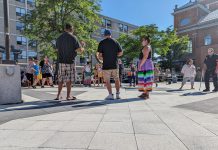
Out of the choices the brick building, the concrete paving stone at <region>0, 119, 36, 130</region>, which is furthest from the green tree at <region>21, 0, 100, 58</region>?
the brick building

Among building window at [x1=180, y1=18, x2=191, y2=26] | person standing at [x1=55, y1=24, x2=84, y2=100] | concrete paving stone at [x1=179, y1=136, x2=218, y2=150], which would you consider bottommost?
concrete paving stone at [x1=179, y1=136, x2=218, y2=150]

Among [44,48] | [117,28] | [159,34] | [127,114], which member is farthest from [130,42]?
[127,114]

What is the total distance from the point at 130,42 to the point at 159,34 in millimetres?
4515

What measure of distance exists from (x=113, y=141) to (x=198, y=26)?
4861 cm

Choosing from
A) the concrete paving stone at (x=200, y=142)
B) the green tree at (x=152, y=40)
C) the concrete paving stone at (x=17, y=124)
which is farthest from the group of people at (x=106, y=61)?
the green tree at (x=152, y=40)

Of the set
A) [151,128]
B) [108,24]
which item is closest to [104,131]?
[151,128]

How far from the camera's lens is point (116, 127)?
3223 mm

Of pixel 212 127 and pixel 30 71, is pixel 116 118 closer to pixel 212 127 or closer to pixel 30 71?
pixel 212 127

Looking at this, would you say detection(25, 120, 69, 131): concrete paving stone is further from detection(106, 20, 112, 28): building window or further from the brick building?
detection(106, 20, 112, 28): building window

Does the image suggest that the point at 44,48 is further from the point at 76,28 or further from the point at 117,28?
the point at 117,28

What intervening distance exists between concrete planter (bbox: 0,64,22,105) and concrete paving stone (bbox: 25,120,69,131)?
218cm

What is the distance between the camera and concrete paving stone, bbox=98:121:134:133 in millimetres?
3039

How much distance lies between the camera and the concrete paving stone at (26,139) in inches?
98.8

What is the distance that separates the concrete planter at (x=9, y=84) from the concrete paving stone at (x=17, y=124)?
1927 millimetres
